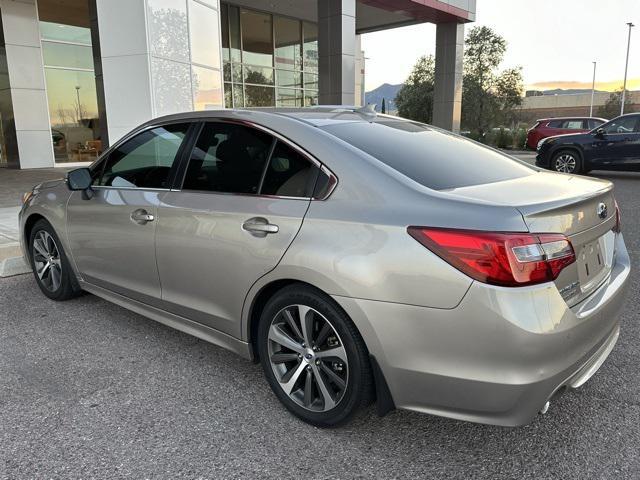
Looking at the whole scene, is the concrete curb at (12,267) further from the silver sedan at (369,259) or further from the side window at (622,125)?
the side window at (622,125)

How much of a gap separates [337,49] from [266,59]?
805 centimetres

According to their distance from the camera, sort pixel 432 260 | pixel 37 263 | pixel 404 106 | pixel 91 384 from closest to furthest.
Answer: pixel 432 260, pixel 91 384, pixel 37 263, pixel 404 106

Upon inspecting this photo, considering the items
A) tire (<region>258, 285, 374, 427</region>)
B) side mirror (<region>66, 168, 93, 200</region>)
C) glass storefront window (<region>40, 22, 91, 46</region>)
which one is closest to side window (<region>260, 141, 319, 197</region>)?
tire (<region>258, 285, 374, 427</region>)

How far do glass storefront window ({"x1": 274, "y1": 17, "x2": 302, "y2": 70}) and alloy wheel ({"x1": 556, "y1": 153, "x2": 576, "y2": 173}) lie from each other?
1449 cm

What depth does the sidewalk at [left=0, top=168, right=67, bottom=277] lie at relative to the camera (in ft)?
18.4

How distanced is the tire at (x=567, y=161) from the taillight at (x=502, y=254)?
13.3m

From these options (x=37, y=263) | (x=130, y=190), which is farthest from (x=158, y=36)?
(x=130, y=190)

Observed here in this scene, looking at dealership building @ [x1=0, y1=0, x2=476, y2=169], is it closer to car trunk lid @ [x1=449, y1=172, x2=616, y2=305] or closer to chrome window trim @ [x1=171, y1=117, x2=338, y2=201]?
chrome window trim @ [x1=171, y1=117, x2=338, y2=201]

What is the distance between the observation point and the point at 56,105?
17625 mm

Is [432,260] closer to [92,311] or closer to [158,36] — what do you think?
[92,311]

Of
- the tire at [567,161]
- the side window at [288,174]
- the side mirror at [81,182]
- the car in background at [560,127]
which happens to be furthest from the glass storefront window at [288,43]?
the side window at [288,174]

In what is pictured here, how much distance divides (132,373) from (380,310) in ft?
6.17

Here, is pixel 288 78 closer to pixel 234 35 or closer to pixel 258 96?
pixel 258 96

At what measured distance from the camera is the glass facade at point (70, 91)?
1738cm
